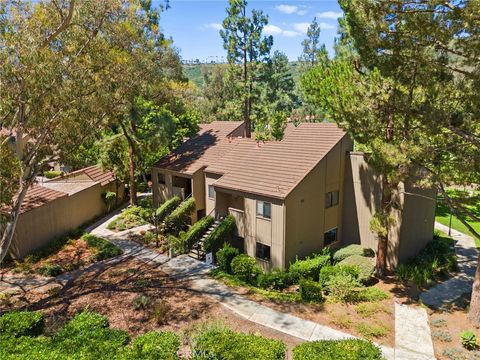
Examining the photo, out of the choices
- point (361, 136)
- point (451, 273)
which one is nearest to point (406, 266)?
point (451, 273)

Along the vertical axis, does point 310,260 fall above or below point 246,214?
below

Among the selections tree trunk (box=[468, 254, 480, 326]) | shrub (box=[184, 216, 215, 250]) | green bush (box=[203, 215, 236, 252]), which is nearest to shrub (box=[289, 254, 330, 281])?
green bush (box=[203, 215, 236, 252])

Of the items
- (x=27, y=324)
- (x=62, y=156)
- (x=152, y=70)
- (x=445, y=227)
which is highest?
(x=152, y=70)

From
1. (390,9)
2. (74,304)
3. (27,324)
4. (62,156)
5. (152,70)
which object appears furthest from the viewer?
(152,70)

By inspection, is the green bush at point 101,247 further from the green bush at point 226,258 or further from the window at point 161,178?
the window at point 161,178

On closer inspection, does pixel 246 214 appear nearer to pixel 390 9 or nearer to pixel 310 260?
pixel 310 260

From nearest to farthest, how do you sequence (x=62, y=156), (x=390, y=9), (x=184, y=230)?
(x=390, y=9)
(x=62, y=156)
(x=184, y=230)
